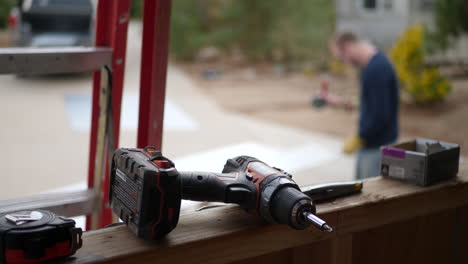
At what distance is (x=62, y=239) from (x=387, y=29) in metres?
6.88

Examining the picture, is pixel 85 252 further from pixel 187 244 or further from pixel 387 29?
pixel 387 29

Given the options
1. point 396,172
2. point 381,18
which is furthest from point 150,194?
point 381,18

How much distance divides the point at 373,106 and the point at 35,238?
2536mm

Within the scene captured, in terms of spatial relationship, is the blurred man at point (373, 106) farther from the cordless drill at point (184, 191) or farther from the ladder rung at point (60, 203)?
the cordless drill at point (184, 191)

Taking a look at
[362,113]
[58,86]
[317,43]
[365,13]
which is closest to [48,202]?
[362,113]

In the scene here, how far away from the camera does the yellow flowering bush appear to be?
20.9 feet

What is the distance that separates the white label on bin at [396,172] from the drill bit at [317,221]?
0.34m

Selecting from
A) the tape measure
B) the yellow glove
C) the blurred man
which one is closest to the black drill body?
the tape measure

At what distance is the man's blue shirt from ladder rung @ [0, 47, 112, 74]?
193cm

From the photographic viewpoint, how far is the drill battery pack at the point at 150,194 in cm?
82

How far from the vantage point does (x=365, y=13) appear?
7379mm

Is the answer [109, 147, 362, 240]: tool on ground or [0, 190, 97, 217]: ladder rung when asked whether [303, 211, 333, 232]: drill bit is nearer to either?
[109, 147, 362, 240]: tool on ground

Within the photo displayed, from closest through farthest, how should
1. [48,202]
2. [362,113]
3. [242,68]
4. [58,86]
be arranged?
[48,202] → [362,113] → [58,86] → [242,68]

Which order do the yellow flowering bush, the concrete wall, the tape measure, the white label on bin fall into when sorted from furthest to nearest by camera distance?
the concrete wall → the yellow flowering bush → the white label on bin → the tape measure
